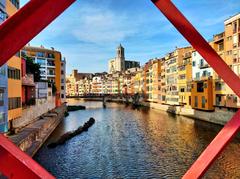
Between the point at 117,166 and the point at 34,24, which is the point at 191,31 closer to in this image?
the point at 34,24

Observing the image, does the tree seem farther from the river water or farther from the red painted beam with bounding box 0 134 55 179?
the red painted beam with bounding box 0 134 55 179

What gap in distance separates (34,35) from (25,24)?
8 cm

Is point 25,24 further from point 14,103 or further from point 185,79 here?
point 185,79

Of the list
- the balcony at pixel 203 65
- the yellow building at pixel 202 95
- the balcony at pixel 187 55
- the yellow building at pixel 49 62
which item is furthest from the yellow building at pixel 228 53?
the yellow building at pixel 49 62

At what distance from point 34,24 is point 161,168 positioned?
2008cm

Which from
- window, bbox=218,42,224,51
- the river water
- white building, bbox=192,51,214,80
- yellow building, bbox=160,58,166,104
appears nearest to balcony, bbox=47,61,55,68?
yellow building, bbox=160,58,166,104

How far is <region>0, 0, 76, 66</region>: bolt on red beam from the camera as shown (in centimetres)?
171

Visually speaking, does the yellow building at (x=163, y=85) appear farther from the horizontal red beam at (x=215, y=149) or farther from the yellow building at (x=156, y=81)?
the horizontal red beam at (x=215, y=149)

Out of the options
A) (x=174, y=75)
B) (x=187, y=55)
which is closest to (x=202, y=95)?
(x=187, y=55)

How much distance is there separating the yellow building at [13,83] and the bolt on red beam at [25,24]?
23.0 metres

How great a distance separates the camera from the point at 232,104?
127 feet

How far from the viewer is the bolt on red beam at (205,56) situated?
6.45ft

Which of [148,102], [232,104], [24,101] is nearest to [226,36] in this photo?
[232,104]

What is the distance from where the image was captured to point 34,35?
5.79 ft
